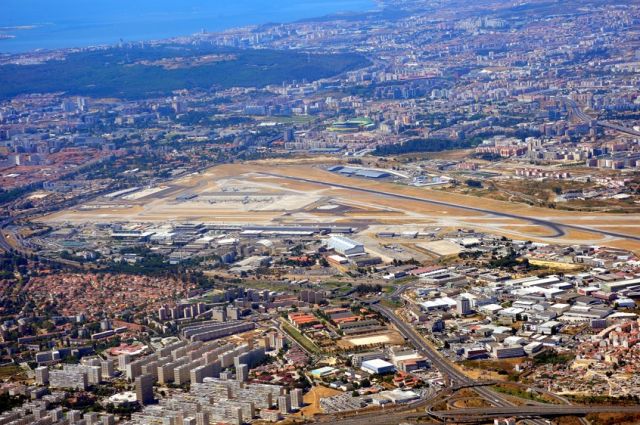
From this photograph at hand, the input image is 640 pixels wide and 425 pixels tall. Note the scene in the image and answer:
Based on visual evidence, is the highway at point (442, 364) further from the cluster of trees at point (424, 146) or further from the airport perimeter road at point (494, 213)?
the cluster of trees at point (424, 146)

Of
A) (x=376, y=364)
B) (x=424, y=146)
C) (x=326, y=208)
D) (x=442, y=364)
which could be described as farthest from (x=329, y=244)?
(x=424, y=146)

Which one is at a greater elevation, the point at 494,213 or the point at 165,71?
the point at 165,71

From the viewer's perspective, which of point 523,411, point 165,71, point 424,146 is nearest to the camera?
point 523,411

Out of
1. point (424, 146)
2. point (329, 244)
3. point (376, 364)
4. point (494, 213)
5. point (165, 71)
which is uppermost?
point (376, 364)

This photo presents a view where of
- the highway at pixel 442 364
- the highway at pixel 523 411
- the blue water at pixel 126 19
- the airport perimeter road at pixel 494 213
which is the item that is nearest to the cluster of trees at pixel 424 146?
the airport perimeter road at pixel 494 213

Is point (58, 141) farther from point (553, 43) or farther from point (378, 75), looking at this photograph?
point (553, 43)

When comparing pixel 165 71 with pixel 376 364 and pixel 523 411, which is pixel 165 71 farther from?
pixel 523 411
